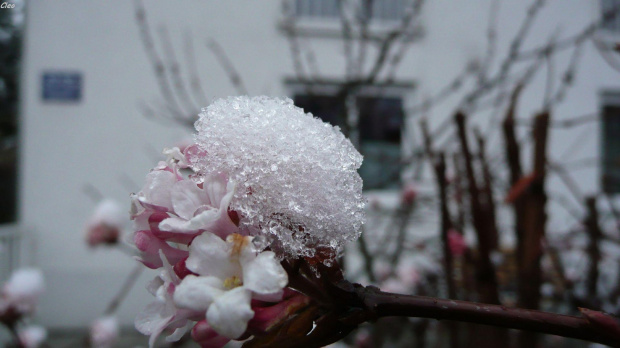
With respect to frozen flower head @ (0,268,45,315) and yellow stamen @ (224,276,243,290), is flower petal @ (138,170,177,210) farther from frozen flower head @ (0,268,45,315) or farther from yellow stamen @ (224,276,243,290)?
frozen flower head @ (0,268,45,315)

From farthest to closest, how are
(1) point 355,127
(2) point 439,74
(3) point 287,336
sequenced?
(2) point 439,74 → (1) point 355,127 → (3) point 287,336

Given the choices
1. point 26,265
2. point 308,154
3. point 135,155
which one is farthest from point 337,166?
point 26,265

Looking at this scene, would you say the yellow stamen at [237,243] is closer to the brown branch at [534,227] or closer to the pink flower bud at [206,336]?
the pink flower bud at [206,336]

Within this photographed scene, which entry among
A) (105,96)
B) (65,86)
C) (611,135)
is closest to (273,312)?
(105,96)

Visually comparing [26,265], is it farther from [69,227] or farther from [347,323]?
[347,323]

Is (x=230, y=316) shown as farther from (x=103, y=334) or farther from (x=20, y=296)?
(x=103, y=334)

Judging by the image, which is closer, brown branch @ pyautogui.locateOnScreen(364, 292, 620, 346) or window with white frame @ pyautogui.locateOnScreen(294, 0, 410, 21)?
brown branch @ pyautogui.locateOnScreen(364, 292, 620, 346)

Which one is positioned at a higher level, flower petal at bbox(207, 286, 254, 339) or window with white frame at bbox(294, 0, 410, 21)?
window with white frame at bbox(294, 0, 410, 21)

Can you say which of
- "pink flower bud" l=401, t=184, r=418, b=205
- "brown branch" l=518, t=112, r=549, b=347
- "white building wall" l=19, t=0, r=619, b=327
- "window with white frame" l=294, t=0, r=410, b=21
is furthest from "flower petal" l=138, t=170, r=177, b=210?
"window with white frame" l=294, t=0, r=410, b=21

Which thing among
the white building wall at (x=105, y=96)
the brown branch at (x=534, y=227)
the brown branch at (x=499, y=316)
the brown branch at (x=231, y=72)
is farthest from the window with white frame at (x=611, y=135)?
the brown branch at (x=499, y=316)
